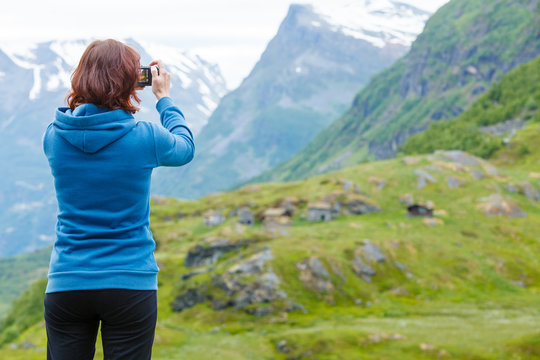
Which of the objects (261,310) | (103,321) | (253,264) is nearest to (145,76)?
(103,321)

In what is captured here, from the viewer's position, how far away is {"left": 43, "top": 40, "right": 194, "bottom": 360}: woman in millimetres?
6344

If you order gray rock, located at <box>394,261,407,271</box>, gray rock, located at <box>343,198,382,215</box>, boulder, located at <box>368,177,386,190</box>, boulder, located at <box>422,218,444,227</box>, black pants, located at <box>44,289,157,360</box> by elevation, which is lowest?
gray rock, located at <box>343,198,382,215</box>

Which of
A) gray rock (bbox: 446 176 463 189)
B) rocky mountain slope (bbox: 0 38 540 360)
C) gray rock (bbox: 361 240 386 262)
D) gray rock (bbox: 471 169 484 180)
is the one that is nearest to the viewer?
rocky mountain slope (bbox: 0 38 540 360)

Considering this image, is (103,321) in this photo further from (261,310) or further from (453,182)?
(453,182)

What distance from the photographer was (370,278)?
85125 mm

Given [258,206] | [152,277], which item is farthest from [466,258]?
[152,277]

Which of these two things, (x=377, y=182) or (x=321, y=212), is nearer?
(x=321, y=212)

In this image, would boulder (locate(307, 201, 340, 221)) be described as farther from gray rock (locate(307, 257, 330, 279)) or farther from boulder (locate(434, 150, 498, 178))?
boulder (locate(434, 150, 498, 178))

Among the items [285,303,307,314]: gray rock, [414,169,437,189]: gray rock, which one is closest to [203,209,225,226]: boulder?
[414,169,437,189]: gray rock

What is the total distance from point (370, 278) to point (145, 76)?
268 feet

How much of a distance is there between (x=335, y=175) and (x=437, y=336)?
94.7 metres

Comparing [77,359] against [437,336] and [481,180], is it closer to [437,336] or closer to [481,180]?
[437,336]

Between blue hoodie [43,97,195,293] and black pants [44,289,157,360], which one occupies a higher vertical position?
blue hoodie [43,97,195,293]

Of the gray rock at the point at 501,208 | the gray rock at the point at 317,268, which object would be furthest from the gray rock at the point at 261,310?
the gray rock at the point at 501,208
